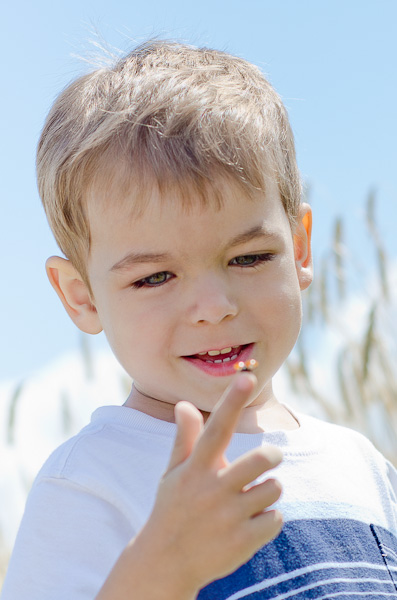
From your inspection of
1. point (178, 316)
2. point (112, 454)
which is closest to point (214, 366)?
point (178, 316)

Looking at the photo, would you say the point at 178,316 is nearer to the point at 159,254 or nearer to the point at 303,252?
the point at 159,254

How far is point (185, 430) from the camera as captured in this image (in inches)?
30.1

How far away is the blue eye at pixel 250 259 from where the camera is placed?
1.15 meters

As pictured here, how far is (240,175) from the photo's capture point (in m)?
1.15

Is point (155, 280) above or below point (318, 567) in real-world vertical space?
above

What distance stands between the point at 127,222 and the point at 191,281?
0.13m

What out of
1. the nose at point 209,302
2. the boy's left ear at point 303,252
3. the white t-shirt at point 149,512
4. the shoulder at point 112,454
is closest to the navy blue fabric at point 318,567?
the white t-shirt at point 149,512

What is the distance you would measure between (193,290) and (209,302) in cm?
3

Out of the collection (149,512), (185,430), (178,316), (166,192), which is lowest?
(149,512)

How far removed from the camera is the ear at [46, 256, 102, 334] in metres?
1.31

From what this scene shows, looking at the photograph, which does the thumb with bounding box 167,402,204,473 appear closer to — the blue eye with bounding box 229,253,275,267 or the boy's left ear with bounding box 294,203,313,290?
the blue eye with bounding box 229,253,275,267

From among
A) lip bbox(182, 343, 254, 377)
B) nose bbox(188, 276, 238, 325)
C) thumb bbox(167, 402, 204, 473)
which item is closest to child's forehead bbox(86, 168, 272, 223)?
nose bbox(188, 276, 238, 325)

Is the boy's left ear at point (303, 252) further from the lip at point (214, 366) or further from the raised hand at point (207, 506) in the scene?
the raised hand at point (207, 506)

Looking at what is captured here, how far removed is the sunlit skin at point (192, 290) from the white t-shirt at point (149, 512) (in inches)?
3.6
